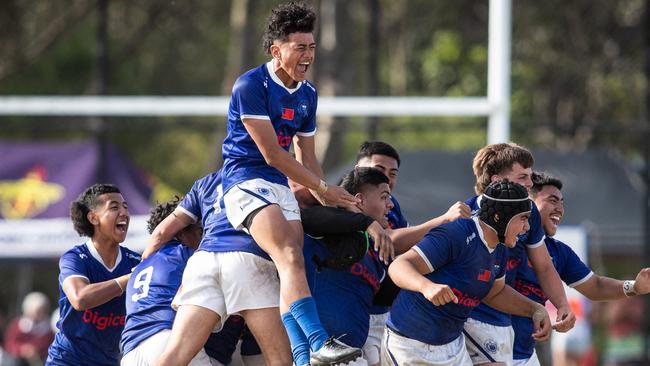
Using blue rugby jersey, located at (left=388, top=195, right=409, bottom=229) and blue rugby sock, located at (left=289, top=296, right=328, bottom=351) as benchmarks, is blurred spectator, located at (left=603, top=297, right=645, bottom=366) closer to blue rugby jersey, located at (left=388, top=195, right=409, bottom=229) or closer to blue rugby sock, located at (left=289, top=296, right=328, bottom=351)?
blue rugby jersey, located at (left=388, top=195, right=409, bottom=229)

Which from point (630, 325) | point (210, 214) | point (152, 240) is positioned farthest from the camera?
point (630, 325)

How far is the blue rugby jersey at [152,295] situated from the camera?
6.76 m

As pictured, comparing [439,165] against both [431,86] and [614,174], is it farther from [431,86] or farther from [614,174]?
[431,86]

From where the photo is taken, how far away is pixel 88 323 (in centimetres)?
762

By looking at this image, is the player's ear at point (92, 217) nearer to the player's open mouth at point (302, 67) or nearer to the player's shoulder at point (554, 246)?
the player's open mouth at point (302, 67)

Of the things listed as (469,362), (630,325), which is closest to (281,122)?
(469,362)

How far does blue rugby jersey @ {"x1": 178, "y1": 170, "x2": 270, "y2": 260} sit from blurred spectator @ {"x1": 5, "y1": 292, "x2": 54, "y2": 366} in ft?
32.4

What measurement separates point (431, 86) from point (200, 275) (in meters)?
18.6

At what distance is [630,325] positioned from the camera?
16938 millimetres

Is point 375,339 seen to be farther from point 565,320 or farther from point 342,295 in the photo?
point 565,320

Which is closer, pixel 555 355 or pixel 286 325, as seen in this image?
pixel 286 325

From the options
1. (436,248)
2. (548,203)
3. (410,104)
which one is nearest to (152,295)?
(436,248)

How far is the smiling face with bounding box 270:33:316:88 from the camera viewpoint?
6285 millimetres

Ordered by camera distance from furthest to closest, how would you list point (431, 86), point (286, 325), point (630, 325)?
point (431, 86) → point (630, 325) → point (286, 325)
